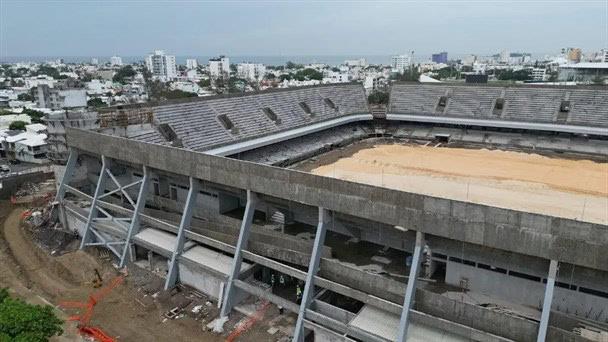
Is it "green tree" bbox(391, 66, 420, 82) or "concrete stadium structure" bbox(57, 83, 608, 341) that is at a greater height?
"green tree" bbox(391, 66, 420, 82)

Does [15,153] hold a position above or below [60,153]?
below

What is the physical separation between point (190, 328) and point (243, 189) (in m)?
5.90

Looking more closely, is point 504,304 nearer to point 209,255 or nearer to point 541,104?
point 209,255

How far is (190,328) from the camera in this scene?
55.4ft

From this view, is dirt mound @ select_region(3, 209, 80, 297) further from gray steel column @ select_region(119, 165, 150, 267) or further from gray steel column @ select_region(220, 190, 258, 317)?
gray steel column @ select_region(220, 190, 258, 317)

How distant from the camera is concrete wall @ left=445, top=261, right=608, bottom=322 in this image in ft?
42.8

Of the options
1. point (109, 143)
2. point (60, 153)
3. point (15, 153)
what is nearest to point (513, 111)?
point (109, 143)

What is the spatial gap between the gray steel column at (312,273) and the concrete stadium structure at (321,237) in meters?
0.05

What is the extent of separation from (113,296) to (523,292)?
16737 mm

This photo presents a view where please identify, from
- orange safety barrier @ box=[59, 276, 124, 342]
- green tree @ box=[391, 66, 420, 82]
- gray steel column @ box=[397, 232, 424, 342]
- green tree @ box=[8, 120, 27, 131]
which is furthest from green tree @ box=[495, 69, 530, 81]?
orange safety barrier @ box=[59, 276, 124, 342]

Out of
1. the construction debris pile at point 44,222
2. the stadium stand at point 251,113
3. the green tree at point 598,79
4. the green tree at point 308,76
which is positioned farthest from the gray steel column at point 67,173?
the green tree at point 598,79

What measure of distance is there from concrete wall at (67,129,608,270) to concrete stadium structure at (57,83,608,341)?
0.04m

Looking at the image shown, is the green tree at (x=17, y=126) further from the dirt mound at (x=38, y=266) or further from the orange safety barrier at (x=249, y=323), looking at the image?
the orange safety barrier at (x=249, y=323)

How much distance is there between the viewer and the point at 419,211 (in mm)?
13570
